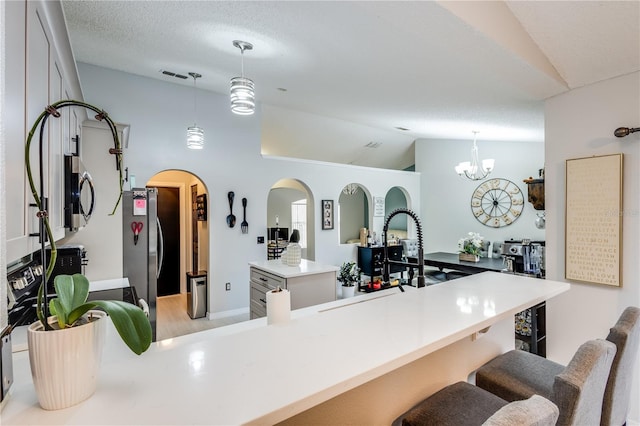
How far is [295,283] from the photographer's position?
121 inches

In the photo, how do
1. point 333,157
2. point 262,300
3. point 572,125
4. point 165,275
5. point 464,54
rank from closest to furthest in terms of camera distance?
point 464,54 < point 572,125 < point 262,300 < point 165,275 < point 333,157

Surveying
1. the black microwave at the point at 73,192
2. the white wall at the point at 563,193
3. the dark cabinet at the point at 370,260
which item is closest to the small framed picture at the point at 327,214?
the dark cabinet at the point at 370,260

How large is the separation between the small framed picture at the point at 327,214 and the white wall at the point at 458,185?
8.43 ft

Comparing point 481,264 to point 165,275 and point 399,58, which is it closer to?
point 399,58

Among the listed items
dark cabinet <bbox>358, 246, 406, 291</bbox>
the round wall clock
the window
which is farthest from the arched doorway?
the round wall clock

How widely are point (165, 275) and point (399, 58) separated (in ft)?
18.3

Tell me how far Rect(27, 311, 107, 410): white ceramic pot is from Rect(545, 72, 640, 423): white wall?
2953mm

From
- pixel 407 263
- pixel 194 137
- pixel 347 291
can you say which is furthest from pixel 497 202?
pixel 194 137

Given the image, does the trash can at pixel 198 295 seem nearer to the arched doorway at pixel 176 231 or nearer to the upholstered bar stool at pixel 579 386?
the arched doorway at pixel 176 231

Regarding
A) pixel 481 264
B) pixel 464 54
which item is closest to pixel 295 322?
pixel 464 54

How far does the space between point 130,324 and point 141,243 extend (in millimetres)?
3200

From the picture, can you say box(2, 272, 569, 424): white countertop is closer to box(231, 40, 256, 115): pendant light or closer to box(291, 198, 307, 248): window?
box(231, 40, 256, 115): pendant light

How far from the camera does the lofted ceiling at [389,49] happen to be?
1.80m

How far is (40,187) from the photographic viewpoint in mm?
1256
